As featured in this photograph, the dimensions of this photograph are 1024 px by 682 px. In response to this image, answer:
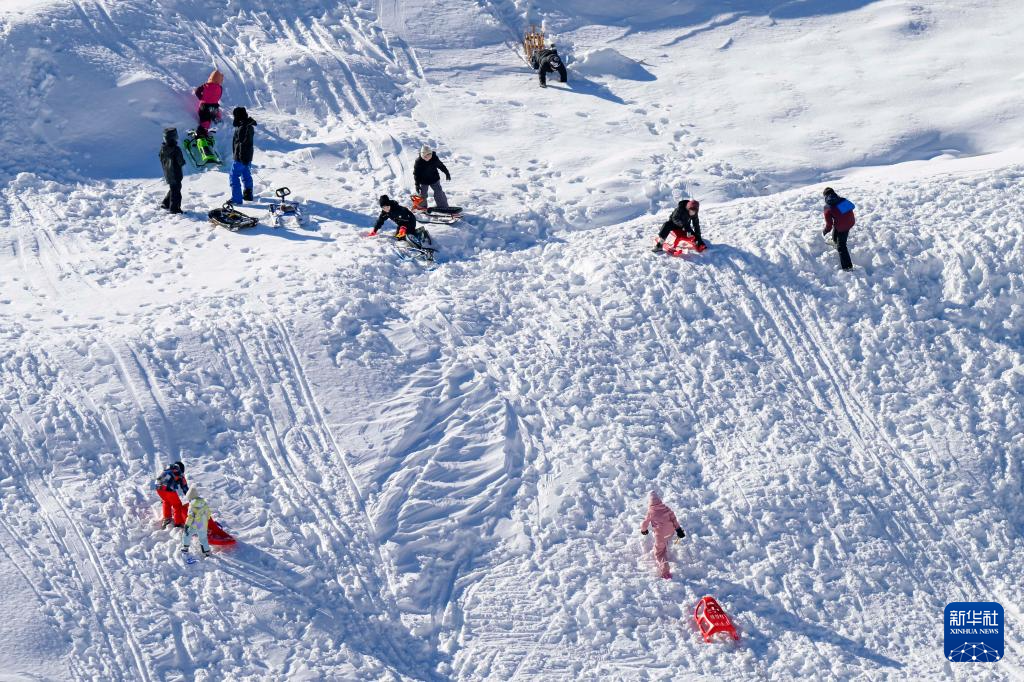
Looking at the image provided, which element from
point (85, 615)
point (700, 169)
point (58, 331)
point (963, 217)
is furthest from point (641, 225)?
point (85, 615)

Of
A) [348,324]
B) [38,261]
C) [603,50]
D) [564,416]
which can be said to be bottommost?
[564,416]

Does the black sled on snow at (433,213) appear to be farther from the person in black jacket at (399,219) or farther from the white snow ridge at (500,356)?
the person in black jacket at (399,219)

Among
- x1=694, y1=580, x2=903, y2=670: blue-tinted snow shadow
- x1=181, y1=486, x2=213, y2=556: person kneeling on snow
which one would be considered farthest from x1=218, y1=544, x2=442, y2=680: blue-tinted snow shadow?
x1=694, y1=580, x2=903, y2=670: blue-tinted snow shadow

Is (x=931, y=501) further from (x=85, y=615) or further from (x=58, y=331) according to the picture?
(x=58, y=331)

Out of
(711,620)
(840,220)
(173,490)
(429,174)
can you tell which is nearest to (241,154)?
(429,174)

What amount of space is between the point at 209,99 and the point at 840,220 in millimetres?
10926

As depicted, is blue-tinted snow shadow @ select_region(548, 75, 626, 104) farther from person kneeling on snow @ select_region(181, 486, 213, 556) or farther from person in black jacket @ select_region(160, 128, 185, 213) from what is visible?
person kneeling on snow @ select_region(181, 486, 213, 556)

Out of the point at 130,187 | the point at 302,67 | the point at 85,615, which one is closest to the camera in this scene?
the point at 85,615

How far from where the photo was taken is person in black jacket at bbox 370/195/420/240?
21.0 meters

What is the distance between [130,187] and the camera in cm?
2241

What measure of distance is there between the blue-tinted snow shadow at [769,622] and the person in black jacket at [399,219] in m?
7.39

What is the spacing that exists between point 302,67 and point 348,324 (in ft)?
22.9

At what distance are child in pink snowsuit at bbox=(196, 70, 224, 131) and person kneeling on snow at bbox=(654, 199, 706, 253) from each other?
813 cm

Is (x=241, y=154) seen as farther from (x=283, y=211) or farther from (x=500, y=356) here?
(x=500, y=356)
